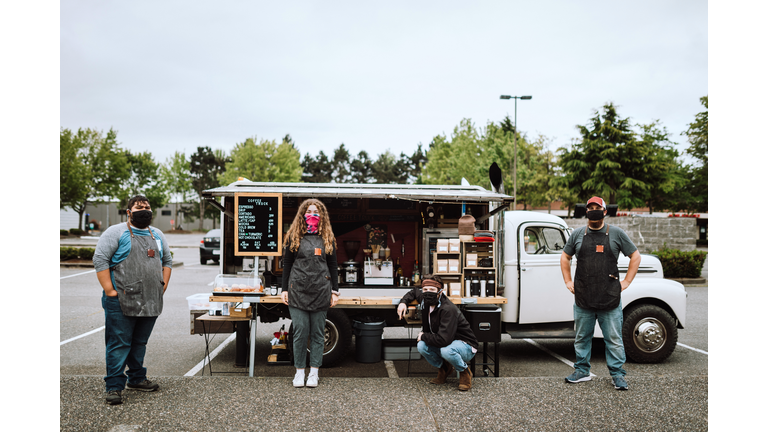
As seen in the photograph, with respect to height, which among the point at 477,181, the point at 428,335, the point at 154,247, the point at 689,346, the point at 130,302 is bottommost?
the point at 689,346

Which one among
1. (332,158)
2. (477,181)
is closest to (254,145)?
(477,181)

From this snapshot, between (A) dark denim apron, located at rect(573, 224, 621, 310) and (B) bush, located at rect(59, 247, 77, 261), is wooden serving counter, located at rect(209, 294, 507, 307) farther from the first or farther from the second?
(B) bush, located at rect(59, 247, 77, 261)

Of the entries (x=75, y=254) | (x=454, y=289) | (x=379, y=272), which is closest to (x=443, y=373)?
(x=454, y=289)

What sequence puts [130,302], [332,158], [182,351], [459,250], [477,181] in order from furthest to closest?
1. [332,158]
2. [477,181]
3. [182,351]
4. [459,250]
5. [130,302]

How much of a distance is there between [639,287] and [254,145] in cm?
3948

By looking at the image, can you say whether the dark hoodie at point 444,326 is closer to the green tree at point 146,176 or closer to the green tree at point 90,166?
the green tree at point 90,166

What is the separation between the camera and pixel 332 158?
75750 millimetres

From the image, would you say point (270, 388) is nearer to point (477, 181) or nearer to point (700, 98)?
point (477, 181)

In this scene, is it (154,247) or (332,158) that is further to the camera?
(332,158)

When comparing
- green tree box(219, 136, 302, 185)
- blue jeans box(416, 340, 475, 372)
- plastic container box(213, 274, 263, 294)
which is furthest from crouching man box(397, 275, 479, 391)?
green tree box(219, 136, 302, 185)

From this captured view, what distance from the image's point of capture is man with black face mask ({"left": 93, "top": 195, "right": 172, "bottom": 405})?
455 centimetres

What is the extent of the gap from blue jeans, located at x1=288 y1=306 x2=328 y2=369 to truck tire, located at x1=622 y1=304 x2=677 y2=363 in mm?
4152

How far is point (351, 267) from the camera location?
7160 millimetres

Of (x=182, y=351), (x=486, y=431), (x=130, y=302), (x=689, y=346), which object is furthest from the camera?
(x=689, y=346)
